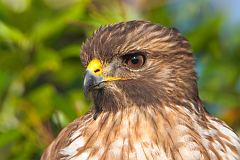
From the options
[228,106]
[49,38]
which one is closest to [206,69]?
[228,106]

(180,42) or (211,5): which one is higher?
(211,5)

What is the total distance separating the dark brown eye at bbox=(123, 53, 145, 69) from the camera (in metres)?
11.1

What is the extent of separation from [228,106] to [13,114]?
5.08 ft

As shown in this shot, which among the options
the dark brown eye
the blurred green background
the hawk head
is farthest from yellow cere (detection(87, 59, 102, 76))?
the blurred green background

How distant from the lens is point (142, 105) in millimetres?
11133

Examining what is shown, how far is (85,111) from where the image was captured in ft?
39.4

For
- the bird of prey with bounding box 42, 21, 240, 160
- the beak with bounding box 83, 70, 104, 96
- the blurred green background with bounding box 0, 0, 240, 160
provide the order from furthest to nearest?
the blurred green background with bounding box 0, 0, 240, 160 < the bird of prey with bounding box 42, 21, 240, 160 < the beak with bounding box 83, 70, 104, 96

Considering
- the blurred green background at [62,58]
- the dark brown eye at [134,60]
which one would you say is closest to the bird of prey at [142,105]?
the dark brown eye at [134,60]

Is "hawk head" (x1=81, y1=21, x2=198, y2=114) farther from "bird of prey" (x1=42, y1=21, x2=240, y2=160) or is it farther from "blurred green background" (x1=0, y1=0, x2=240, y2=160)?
"blurred green background" (x1=0, y1=0, x2=240, y2=160)

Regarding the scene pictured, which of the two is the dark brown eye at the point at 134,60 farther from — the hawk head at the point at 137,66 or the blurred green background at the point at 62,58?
→ the blurred green background at the point at 62,58

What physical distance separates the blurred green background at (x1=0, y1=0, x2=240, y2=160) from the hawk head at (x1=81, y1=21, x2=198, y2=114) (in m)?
0.80

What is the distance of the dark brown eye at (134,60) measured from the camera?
11.1 m

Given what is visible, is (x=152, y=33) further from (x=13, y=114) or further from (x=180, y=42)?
(x=13, y=114)

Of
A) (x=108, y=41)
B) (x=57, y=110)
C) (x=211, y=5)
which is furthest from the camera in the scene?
(x=211, y=5)
